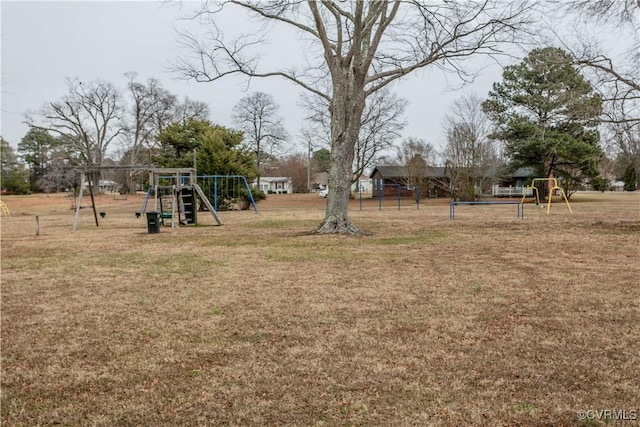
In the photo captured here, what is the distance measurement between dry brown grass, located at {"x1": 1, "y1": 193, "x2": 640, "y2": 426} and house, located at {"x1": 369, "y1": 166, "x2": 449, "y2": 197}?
38800 millimetres

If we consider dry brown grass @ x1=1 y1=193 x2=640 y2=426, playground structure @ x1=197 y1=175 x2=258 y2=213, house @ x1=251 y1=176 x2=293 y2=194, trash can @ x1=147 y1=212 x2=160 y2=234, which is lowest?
dry brown grass @ x1=1 y1=193 x2=640 y2=426

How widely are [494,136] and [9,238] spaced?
107 feet

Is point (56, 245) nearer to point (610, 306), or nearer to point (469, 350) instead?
point (469, 350)

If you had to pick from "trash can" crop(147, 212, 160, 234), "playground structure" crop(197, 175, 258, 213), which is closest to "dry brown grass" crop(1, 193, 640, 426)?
"trash can" crop(147, 212, 160, 234)

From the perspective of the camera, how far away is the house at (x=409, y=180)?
47875 mm

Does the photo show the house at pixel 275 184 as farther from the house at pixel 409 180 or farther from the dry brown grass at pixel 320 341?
the dry brown grass at pixel 320 341

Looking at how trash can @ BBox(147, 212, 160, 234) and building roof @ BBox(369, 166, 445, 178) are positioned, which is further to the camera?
building roof @ BBox(369, 166, 445, 178)

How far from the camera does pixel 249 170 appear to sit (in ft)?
96.5

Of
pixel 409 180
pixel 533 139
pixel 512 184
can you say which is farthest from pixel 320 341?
pixel 512 184

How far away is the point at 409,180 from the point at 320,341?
4480 centimetres

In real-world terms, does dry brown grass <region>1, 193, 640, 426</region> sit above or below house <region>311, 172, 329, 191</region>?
below

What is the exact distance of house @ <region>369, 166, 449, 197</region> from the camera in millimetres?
47875

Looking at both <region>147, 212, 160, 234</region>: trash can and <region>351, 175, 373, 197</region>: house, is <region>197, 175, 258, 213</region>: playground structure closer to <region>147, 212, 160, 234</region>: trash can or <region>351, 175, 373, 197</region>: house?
<region>351, 175, 373, 197</region>: house

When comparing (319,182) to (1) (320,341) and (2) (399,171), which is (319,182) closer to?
(2) (399,171)
